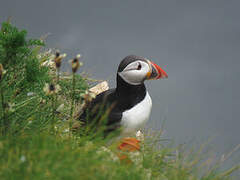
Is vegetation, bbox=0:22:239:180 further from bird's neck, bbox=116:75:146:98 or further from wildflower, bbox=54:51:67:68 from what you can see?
bird's neck, bbox=116:75:146:98

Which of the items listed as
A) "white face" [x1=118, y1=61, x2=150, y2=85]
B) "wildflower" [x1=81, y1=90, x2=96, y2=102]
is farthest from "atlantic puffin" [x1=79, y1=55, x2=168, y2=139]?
"wildflower" [x1=81, y1=90, x2=96, y2=102]

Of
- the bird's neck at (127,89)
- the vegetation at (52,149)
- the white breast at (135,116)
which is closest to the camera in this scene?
the vegetation at (52,149)

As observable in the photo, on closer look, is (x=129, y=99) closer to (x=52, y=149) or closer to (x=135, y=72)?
(x=135, y=72)

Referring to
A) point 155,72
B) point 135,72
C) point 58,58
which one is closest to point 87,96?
point 58,58

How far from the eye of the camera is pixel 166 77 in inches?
196

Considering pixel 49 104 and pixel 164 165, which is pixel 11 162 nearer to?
pixel 164 165

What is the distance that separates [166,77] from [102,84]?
17.8 ft

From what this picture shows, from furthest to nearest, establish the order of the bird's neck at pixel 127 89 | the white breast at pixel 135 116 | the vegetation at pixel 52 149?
1. the bird's neck at pixel 127 89
2. the white breast at pixel 135 116
3. the vegetation at pixel 52 149

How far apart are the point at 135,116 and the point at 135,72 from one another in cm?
59

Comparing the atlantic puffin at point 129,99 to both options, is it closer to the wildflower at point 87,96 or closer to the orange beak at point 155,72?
the orange beak at point 155,72

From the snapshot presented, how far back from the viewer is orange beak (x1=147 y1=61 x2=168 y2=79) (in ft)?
15.7

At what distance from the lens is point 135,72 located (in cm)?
463

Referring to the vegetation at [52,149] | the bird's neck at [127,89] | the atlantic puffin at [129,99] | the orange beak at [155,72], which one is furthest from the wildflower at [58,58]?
the orange beak at [155,72]

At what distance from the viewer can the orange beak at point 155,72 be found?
15.7 ft
